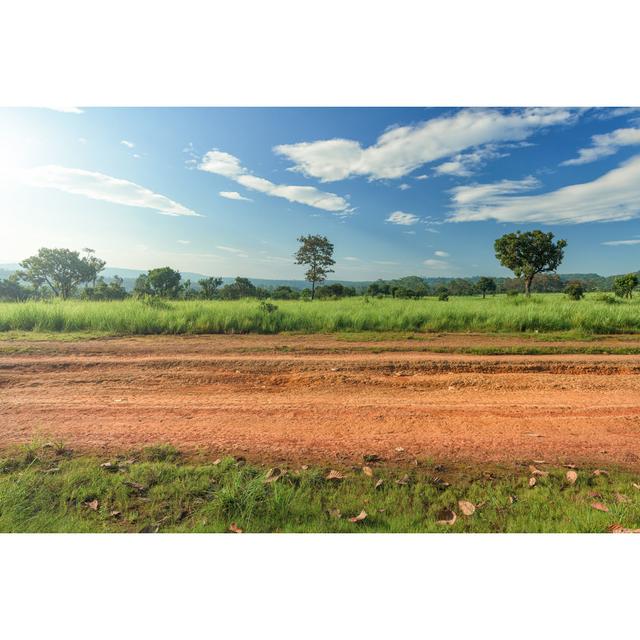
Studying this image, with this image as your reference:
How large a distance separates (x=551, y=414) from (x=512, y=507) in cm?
241

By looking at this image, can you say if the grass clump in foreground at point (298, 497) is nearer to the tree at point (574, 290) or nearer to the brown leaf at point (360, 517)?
the brown leaf at point (360, 517)

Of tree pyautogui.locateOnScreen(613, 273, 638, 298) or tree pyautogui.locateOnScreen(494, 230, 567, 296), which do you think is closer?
tree pyautogui.locateOnScreen(494, 230, 567, 296)

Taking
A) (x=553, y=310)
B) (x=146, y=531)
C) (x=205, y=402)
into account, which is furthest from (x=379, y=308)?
(x=146, y=531)

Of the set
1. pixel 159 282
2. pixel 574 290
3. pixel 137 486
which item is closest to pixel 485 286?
pixel 574 290

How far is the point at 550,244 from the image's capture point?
2525 cm

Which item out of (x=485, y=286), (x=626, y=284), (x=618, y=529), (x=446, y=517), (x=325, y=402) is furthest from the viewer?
(x=626, y=284)

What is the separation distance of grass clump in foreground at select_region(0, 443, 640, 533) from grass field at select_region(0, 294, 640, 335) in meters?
7.52

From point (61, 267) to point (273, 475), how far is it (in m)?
20.5

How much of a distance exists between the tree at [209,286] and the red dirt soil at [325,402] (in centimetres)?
1033

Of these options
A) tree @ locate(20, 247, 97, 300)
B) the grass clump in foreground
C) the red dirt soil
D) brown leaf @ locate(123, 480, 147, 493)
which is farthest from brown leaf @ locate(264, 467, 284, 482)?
tree @ locate(20, 247, 97, 300)

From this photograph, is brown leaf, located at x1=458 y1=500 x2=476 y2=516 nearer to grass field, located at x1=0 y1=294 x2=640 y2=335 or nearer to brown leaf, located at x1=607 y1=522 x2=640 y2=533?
brown leaf, located at x1=607 y1=522 x2=640 y2=533

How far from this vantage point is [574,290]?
26297 mm

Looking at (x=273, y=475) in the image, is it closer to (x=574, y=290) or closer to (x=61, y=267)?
(x=61, y=267)

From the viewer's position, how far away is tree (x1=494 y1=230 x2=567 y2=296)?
80.4 ft
